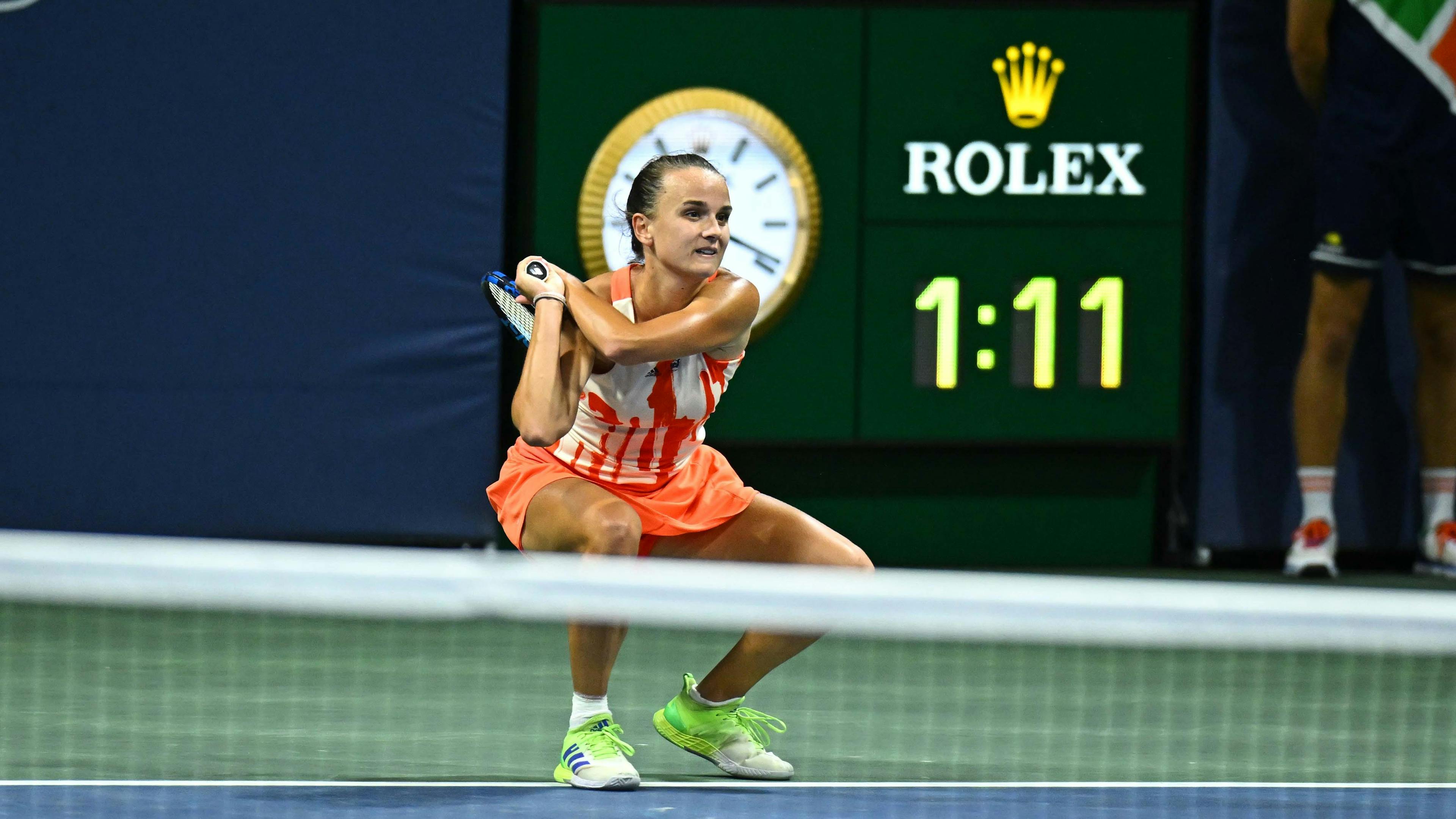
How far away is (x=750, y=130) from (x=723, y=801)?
3.57 meters

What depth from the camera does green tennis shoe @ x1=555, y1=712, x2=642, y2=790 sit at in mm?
3326

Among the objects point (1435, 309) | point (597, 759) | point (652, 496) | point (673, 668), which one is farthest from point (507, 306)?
point (1435, 309)

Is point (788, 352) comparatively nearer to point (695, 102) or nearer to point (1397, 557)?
point (695, 102)

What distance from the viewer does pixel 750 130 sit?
646cm

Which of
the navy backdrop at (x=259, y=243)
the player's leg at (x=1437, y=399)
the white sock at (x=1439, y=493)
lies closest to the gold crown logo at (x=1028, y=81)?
the player's leg at (x=1437, y=399)

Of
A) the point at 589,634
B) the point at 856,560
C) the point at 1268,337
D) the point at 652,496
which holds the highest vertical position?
the point at 1268,337

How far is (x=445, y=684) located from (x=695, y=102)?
8.65 ft

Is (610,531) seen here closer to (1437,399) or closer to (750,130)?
(750,130)

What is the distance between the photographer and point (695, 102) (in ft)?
21.2

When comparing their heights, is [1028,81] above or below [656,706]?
above

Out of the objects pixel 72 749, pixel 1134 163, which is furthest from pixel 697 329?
pixel 1134 163

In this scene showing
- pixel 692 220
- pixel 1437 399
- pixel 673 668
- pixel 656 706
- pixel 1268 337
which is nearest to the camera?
pixel 692 220

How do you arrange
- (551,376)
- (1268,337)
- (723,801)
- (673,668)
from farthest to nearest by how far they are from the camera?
(1268,337) < (673,668) < (551,376) < (723,801)

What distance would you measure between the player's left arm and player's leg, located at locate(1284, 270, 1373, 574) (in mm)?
3427
